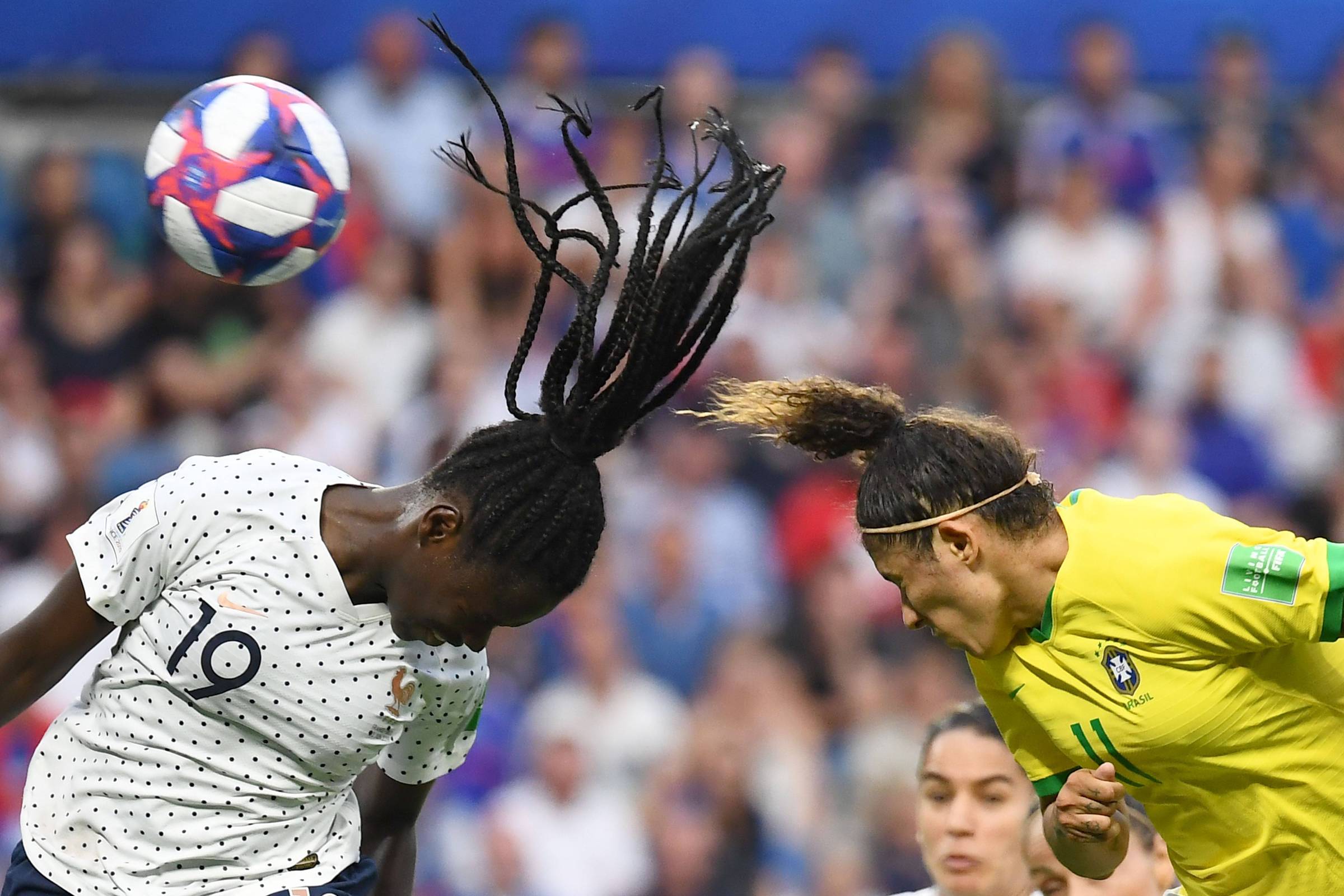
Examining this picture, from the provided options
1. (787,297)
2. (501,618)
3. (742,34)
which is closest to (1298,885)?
(501,618)

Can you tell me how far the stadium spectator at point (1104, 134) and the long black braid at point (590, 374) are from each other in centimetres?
569

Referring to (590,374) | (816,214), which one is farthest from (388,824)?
(816,214)

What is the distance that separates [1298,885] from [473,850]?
14.8 feet

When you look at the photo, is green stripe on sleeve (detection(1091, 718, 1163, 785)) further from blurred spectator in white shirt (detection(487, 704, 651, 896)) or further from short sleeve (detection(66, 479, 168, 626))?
blurred spectator in white shirt (detection(487, 704, 651, 896))

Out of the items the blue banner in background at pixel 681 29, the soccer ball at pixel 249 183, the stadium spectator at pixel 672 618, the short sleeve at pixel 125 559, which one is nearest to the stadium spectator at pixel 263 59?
the blue banner in background at pixel 681 29

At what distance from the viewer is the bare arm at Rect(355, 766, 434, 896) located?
3781mm

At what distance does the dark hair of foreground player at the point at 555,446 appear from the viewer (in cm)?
318

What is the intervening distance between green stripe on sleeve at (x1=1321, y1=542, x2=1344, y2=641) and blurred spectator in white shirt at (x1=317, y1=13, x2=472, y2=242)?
20.0ft

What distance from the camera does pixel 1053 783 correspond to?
356 cm

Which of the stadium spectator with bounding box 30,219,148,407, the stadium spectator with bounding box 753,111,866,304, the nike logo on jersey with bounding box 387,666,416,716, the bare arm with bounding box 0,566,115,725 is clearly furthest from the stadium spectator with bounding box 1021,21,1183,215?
the bare arm with bounding box 0,566,115,725

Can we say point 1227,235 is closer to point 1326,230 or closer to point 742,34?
point 1326,230

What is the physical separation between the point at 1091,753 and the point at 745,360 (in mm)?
4807

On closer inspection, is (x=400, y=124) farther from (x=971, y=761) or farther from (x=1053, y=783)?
(x=1053, y=783)

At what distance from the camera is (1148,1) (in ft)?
30.8
